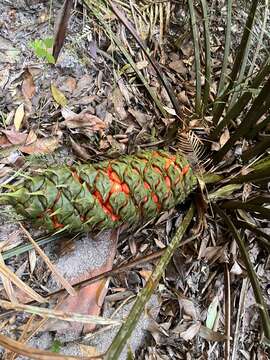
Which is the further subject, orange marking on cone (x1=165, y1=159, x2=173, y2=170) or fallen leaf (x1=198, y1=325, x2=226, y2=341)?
fallen leaf (x1=198, y1=325, x2=226, y2=341)

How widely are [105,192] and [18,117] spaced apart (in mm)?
375

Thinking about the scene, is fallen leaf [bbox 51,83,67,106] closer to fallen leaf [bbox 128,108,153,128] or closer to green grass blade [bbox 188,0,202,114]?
fallen leaf [bbox 128,108,153,128]

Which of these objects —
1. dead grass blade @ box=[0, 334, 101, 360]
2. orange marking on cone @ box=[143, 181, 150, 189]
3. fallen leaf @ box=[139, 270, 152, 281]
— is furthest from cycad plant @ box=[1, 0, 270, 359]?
dead grass blade @ box=[0, 334, 101, 360]

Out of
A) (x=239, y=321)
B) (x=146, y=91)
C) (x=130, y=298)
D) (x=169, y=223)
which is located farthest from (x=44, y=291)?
(x=146, y=91)

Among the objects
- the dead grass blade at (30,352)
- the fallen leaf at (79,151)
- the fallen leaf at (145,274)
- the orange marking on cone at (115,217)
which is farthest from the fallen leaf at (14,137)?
the dead grass blade at (30,352)

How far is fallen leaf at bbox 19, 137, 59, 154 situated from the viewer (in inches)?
55.7

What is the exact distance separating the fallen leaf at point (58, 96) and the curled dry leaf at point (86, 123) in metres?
0.05

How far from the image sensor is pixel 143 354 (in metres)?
1.41

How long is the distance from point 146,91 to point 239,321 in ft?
2.29

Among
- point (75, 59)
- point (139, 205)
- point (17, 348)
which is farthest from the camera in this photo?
point (75, 59)

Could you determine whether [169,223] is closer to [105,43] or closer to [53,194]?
[53,194]

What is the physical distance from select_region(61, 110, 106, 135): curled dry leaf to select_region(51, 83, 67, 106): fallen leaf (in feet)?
0.17

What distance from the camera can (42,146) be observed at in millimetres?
1433

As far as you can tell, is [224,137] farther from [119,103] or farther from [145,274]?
[145,274]
